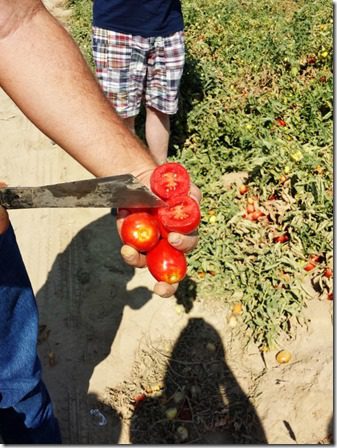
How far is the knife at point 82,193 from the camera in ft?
6.93

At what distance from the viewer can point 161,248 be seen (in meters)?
2.42

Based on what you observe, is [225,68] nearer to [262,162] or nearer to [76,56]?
[262,162]

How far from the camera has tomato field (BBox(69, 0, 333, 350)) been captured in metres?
3.95

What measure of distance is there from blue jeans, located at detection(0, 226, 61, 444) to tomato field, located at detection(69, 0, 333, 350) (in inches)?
66.9

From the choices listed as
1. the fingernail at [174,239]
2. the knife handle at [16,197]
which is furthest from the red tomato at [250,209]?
the knife handle at [16,197]

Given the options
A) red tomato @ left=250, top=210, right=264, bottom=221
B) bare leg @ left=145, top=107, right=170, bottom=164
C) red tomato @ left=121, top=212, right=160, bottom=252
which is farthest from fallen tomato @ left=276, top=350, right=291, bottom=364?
bare leg @ left=145, top=107, right=170, bottom=164

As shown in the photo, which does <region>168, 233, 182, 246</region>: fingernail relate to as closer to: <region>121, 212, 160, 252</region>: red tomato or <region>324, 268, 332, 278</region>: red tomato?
<region>121, 212, 160, 252</region>: red tomato

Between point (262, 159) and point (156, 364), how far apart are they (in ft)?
6.80

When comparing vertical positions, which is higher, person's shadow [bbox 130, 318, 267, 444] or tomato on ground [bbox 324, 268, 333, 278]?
tomato on ground [bbox 324, 268, 333, 278]

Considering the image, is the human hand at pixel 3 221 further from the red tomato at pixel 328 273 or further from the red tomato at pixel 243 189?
the red tomato at pixel 243 189

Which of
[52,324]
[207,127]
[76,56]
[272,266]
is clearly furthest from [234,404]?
[207,127]

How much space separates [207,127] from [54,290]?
2.41m

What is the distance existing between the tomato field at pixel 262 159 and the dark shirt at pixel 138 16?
132 centimetres

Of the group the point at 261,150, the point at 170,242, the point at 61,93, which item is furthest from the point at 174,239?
the point at 261,150
